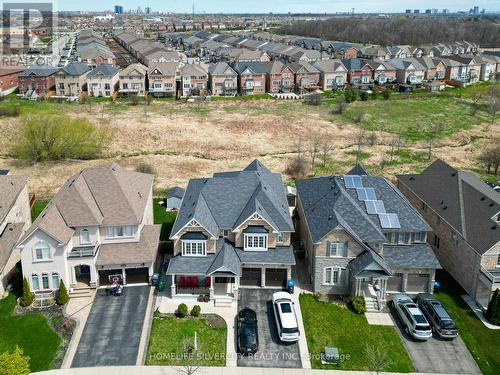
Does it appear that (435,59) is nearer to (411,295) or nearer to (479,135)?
(479,135)

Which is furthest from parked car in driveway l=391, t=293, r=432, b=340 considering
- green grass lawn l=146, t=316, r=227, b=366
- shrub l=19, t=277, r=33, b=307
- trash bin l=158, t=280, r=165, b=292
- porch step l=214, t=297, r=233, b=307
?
shrub l=19, t=277, r=33, b=307

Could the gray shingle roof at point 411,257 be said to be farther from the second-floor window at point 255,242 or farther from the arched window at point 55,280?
the arched window at point 55,280

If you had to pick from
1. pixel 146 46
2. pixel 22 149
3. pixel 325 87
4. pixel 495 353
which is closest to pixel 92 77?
pixel 22 149

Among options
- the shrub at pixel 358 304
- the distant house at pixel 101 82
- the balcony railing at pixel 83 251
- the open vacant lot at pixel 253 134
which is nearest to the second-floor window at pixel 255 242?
the shrub at pixel 358 304

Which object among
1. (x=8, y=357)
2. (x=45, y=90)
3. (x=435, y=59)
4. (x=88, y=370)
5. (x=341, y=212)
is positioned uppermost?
(x=435, y=59)

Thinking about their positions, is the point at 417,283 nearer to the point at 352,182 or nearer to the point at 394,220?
Result: the point at 394,220
